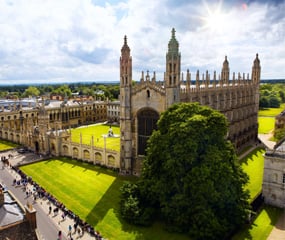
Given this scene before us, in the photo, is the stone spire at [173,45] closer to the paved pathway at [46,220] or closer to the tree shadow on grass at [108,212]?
the tree shadow on grass at [108,212]

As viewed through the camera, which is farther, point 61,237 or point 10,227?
point 61,237

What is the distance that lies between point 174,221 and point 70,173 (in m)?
19.1

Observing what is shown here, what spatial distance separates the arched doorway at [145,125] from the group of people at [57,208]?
1270cm

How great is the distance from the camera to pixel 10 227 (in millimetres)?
14758

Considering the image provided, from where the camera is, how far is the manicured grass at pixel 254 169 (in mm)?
30781

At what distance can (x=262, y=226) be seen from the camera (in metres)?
23.3

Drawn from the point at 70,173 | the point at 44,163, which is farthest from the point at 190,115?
the point at 44,163

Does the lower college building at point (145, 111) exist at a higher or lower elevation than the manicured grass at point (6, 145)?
higher

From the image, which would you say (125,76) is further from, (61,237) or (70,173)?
(61,237)

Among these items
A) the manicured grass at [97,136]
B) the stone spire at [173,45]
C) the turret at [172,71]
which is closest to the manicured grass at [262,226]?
the turret at [172,71]

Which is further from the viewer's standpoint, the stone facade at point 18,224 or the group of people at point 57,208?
the group of people at point 57,208

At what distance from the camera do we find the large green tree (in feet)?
69.0

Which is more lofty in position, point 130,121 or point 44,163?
point 130,121

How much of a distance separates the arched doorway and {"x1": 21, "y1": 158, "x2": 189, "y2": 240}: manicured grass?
4902 millimetres
